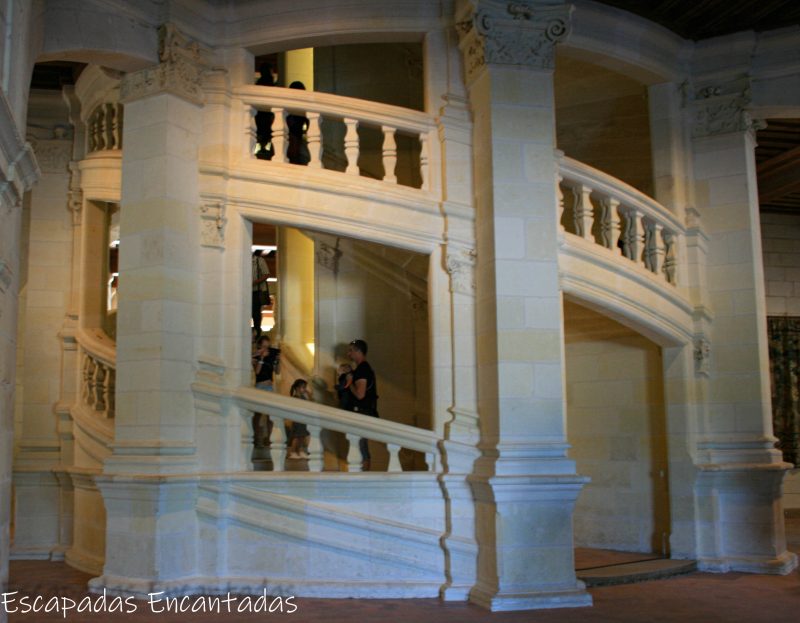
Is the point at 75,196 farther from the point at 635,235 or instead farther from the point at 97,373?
the point at 635,235

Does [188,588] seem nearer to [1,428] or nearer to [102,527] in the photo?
[102,527]

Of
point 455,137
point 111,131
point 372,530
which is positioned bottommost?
point 372,530

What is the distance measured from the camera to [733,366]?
9.39 metres

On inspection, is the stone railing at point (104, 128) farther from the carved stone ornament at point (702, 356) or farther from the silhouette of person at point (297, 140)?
the carved stone ornament at point (702, 356)

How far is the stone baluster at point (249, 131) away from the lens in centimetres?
819

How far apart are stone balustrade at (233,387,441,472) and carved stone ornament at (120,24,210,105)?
101 inches

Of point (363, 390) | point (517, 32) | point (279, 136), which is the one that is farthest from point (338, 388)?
point (517, 32)

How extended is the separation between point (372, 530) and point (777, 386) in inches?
390

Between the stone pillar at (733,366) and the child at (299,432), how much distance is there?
393 centimetres

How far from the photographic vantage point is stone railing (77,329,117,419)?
30.8 feet

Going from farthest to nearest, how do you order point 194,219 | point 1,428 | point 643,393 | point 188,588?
point 643,393 < point 194,219 < point 188,588 < point 1,428

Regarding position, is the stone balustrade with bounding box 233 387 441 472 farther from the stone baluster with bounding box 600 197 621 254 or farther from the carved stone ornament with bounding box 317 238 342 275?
the carved stone ornament with bounding box 317 238 342 275

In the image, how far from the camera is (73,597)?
7.52 m

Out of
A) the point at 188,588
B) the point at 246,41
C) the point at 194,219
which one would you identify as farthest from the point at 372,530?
the point at 246,41
